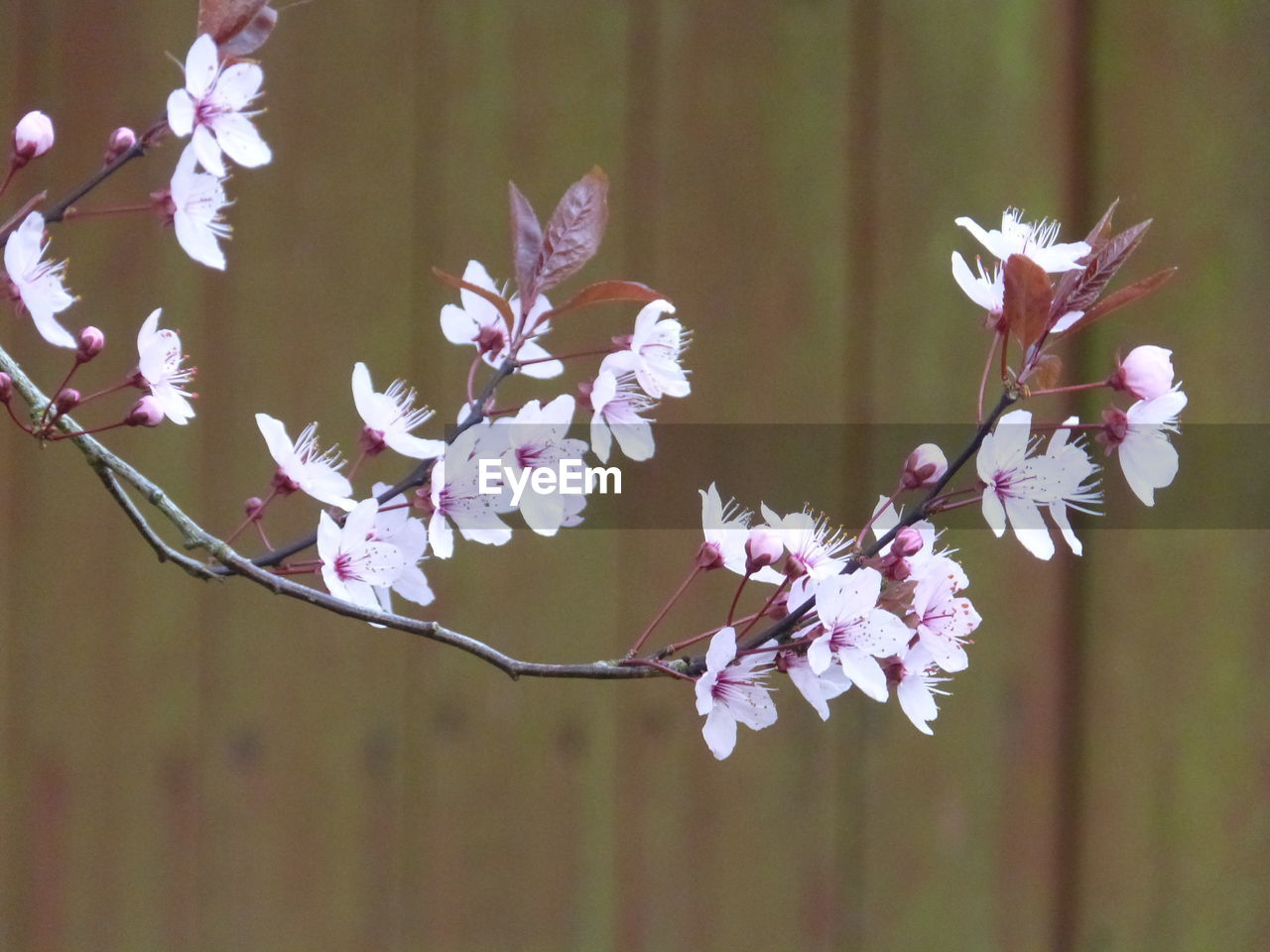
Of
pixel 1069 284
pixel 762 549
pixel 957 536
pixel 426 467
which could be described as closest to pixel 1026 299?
pixel 1069 284

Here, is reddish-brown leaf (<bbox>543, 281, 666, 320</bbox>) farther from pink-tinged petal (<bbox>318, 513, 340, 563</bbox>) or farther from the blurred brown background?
the blurred brown background

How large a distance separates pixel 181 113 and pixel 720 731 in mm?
320

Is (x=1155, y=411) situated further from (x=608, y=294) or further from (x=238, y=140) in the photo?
(x=238, y=140)

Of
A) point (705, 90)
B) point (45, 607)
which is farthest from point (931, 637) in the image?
point (45, 607)

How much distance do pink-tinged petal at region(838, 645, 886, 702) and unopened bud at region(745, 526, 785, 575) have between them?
0.04 meters

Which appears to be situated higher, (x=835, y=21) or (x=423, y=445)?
(x=835, y=21)

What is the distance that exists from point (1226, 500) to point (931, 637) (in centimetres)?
66

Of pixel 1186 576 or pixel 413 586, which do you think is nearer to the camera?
pixel 413 586

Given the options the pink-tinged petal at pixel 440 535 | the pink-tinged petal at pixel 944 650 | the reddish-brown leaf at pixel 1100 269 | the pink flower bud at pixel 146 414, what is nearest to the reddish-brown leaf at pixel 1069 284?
the reddish-brown leaf at pixel 1100 269

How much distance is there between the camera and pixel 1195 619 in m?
1.01

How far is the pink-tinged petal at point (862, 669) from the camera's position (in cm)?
44

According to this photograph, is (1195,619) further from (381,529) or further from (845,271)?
(381,529)

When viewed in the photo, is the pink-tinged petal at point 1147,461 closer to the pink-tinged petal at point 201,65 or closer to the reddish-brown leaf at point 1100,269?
the reddish-brown leaf at point 1100,269

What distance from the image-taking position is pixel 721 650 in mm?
430
